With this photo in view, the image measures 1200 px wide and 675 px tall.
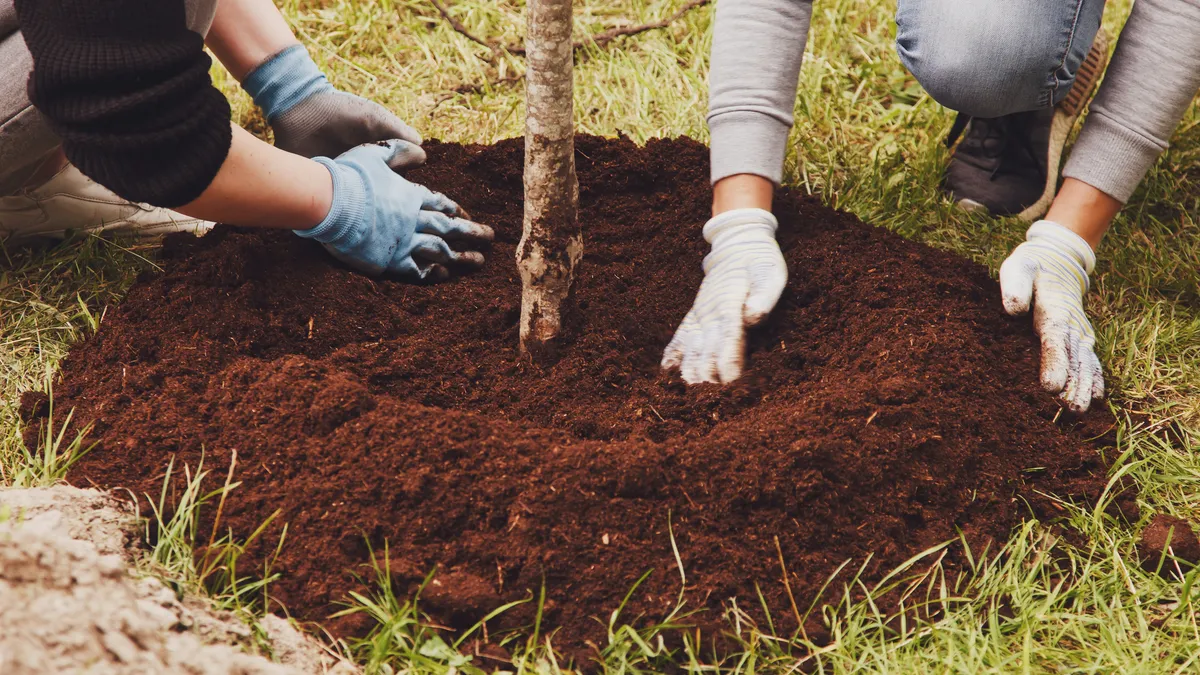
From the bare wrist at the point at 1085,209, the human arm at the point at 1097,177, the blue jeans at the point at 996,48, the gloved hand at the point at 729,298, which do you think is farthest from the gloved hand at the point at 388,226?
the bare wrist at the point at 1085,209

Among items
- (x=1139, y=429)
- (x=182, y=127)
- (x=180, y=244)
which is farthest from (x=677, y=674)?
(x=180, y=244)

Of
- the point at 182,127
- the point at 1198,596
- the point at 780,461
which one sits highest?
the point at 182,127

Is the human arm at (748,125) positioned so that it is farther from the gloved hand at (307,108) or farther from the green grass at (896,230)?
the gloved hand at (307,108)

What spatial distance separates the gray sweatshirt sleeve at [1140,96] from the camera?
2.12m

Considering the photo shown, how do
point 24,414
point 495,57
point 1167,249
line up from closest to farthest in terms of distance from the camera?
1. point 24,414
2. point 1167,249
3. point 495,57

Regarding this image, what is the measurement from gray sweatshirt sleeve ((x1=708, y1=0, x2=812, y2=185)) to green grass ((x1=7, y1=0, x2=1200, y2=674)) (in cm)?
54

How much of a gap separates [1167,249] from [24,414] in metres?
3.09

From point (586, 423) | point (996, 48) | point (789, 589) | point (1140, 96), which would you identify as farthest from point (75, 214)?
point (1140, 96)

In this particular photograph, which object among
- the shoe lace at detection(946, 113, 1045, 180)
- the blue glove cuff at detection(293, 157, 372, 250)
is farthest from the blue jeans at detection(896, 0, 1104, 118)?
the blue glove cuff at detection(293, 157, 372, 250)

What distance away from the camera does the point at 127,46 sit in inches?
63.5

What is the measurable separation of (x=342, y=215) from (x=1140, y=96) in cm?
200

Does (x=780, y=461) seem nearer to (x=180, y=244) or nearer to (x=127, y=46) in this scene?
(x=127, y=46)

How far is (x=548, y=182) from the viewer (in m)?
1.79

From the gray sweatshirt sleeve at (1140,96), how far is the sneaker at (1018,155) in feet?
1.57
